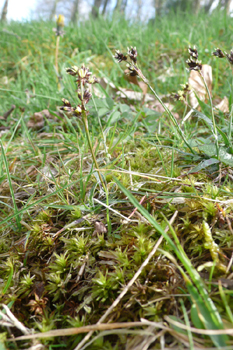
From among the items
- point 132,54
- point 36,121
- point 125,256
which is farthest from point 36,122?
point 125,256

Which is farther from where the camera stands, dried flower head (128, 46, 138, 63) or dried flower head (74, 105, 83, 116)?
dried flower head (128, 46, 138, 63)

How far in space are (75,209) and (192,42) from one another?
3808 mm

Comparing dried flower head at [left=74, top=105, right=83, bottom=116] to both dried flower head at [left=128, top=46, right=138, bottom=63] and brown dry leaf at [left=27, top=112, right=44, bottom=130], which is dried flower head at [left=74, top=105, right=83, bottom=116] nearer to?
dried flower head at [left=128, top=46, right=138, bottom=63]

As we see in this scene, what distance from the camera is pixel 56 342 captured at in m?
0.88

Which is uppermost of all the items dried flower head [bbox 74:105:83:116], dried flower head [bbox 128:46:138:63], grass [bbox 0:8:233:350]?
dried flower head [bbox 128:46:138:63]

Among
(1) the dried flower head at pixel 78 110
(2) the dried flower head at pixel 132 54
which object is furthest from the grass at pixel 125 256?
(2) the dried flower head at pixel 132 54

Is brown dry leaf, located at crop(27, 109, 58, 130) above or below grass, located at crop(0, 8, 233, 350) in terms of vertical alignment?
above

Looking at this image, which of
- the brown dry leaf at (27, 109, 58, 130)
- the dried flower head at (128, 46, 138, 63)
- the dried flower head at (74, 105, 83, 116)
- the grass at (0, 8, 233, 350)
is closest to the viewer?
the grass at (0, 8, 233, 350)

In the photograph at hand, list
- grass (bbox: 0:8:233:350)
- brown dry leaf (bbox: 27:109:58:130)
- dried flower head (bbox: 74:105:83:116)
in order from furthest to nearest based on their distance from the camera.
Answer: brown dry leaf (bbox: 27:109:58:130)
dried flower head (bbox: 74:105:83:116)
grass (bbox: 0:8:233:350)

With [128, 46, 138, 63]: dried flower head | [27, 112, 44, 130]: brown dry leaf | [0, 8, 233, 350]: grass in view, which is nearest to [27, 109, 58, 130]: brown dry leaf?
[27, 112, 44, 130]: brown dry leaf

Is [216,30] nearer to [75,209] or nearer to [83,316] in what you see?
[75,209]

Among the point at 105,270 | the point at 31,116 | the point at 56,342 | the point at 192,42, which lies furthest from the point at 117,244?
the point at 192,42

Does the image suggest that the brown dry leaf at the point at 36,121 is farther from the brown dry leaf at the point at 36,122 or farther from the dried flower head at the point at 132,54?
the dried flower head at the point at 132,54

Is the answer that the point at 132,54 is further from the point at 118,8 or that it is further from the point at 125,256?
the point at 118,8
